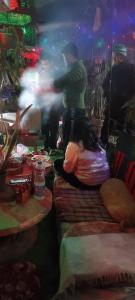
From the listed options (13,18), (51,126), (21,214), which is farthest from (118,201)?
(51,126)

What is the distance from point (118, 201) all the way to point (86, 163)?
2.06 feet

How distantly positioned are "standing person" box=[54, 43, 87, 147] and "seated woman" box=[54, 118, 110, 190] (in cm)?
160

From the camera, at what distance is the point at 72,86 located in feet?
15.9

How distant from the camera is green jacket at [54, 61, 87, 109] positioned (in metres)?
4.69

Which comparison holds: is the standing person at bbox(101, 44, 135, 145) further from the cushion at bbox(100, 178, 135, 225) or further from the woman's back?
the cushion at bbox(100, 178, 135, 225)

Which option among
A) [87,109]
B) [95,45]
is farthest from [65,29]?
[87,109]

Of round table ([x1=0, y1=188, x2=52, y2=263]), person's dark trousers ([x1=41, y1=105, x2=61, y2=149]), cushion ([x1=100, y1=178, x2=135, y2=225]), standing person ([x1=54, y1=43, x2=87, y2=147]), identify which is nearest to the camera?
round table ([x1=0, y1=188, x2=52, y2=263])

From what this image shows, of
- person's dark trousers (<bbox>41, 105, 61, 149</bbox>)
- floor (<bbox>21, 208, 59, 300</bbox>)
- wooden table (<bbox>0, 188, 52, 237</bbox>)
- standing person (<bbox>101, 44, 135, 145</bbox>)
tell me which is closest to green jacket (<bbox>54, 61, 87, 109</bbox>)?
standing person (<bbox>101, 44, 135, 145</bbox>)

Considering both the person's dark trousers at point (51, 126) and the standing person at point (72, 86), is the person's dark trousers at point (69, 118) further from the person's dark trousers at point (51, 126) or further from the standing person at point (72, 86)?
the person's dark trousers at point (51, 126)

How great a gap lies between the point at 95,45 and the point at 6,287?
5477 millimetres

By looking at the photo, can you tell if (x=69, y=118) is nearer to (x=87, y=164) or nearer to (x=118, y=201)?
(x=87, y=164)

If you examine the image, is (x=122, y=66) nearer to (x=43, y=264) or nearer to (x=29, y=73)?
(x=29, y=73)

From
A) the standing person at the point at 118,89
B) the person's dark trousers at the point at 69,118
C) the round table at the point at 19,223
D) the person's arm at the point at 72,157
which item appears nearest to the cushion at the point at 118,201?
the person's arm at the point at 72,157

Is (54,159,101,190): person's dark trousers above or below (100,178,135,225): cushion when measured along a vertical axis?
below
